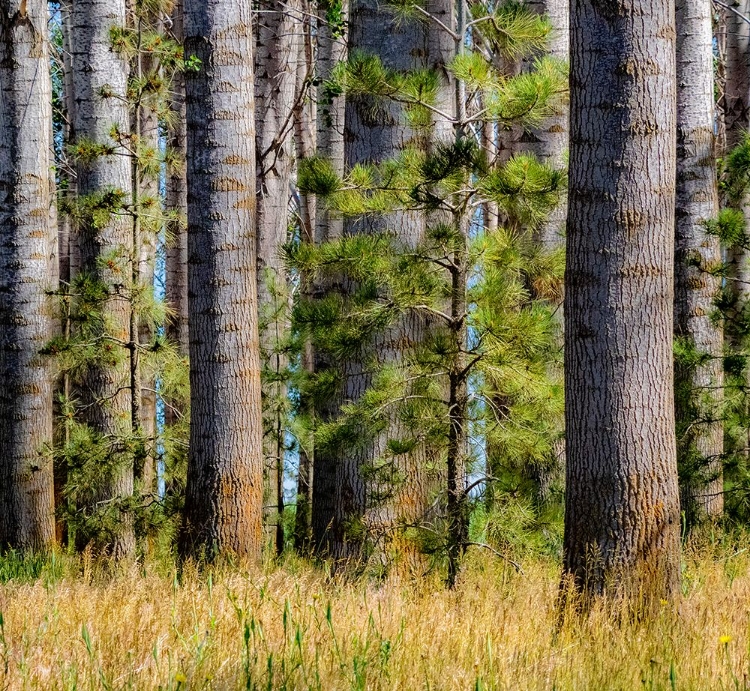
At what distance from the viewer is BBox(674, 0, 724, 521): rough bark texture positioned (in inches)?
341

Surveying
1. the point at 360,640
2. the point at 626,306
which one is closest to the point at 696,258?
the point at 626,306

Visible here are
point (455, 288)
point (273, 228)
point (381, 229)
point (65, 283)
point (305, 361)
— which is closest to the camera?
point (455, 288)

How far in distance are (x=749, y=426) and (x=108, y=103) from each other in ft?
21.7

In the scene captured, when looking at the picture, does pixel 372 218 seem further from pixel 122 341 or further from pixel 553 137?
pixel 122 341

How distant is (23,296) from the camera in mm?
9391

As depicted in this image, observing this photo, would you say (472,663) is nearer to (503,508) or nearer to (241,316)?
(503,508)

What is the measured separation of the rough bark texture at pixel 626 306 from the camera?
4801mm

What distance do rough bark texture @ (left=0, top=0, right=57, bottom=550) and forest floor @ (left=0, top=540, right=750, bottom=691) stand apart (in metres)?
3.93

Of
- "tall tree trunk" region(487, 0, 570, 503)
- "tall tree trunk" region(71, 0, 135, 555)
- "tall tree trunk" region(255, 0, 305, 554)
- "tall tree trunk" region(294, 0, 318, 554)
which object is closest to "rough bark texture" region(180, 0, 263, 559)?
"tall tree trunk" region(71, 0, 135, 555)

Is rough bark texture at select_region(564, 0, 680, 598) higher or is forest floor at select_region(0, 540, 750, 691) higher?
rough bark texture at select_region(564, 0, 680, 598)

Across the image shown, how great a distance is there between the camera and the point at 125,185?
29.9 ft

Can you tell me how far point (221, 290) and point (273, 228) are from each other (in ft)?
21.1

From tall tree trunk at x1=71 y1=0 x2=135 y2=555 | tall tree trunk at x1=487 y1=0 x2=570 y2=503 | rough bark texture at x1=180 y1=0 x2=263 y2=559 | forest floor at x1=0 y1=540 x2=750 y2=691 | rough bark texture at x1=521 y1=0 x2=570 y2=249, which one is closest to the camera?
forest floor at x1=0 y1=540 x2=750 y2=691

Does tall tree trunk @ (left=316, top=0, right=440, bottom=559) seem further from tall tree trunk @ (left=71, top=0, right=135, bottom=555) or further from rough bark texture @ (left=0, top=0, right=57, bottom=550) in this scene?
rough bark texture @ (left=0, top=0, right=57, bottom=550)
